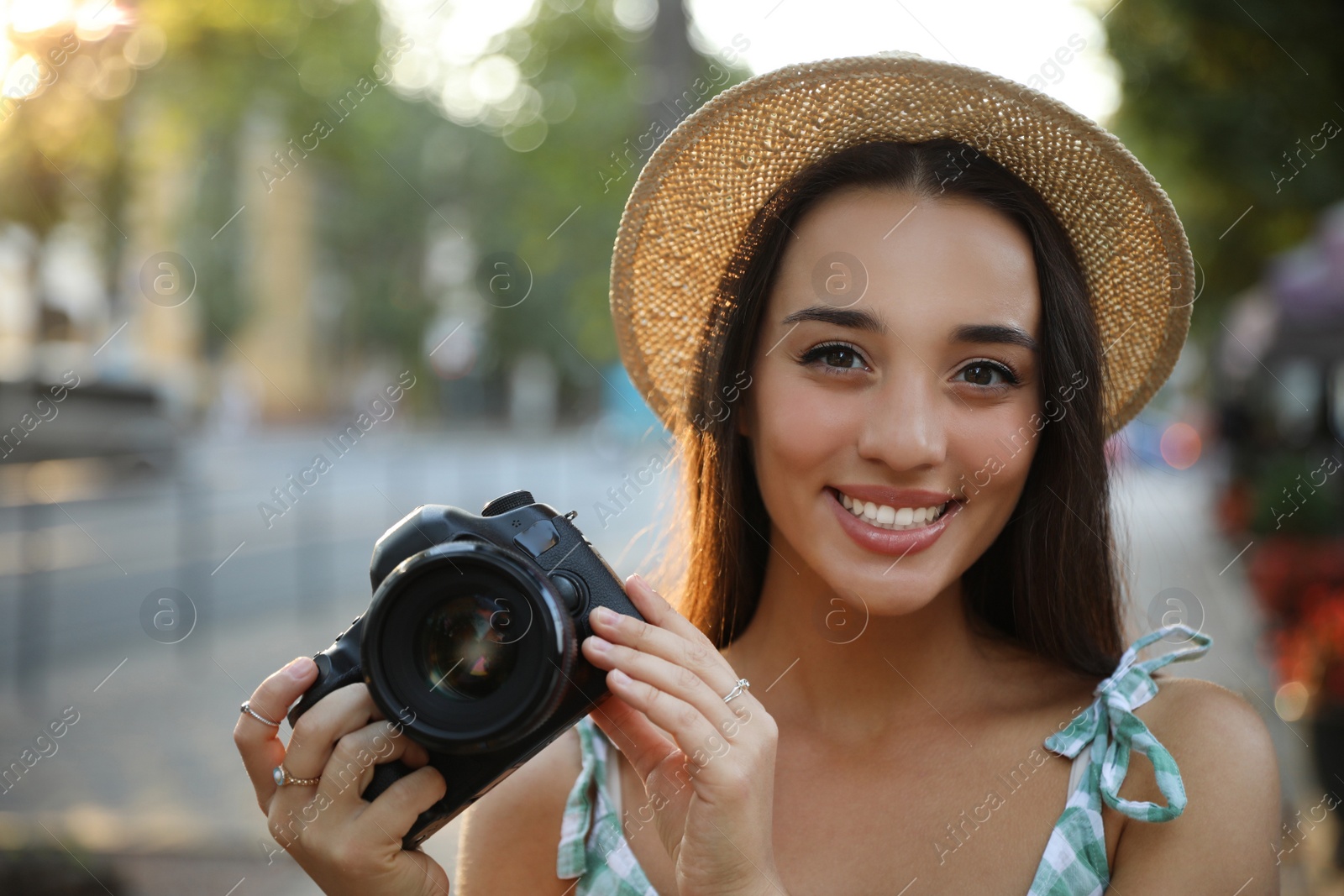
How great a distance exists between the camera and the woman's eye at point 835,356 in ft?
5.65

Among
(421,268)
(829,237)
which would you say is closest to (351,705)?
(829,237)

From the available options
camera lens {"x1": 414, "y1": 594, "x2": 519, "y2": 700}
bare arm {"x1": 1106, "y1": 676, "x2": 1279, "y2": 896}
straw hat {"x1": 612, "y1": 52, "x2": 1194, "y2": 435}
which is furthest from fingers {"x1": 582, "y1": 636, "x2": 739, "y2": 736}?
straw hat {"x1": 612, "y1": 52, "x2": 1194, "y2": 435}

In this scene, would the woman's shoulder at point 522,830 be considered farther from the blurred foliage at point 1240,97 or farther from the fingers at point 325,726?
the blurred foliage at point 1240,97

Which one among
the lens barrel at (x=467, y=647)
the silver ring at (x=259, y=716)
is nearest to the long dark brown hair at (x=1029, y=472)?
the lens barrel at (x=467, y=647)

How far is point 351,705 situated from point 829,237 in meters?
1.01

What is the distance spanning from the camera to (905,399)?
165cm

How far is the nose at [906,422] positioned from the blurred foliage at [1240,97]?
535 cm

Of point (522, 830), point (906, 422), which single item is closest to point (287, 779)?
point (522, 830)

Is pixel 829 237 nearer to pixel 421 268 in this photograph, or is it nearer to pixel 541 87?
pixel 541 87

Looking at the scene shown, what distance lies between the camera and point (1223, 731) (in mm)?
1608

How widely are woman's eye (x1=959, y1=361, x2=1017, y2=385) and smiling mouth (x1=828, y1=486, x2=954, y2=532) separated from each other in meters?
0.19

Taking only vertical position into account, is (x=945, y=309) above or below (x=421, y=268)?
below

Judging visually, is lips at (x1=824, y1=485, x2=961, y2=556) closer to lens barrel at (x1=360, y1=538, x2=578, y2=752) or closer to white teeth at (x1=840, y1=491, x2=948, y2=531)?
white teeth at (x1=840, y1=491, x2=948, y2=531)

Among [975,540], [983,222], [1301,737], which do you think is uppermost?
[983,222]
